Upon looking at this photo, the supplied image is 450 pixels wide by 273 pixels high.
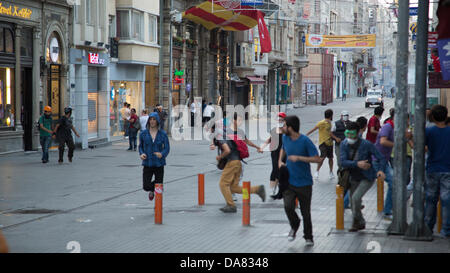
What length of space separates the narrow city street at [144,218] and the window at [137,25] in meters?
13.0

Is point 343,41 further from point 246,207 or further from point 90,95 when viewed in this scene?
point 246,207

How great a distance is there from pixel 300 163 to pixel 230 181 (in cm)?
319

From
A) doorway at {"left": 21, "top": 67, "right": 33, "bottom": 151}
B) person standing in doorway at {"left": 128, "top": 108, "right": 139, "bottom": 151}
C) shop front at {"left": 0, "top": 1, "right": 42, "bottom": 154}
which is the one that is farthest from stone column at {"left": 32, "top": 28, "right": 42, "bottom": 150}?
person standing in doorway at {"left": 128, "top": 108, "right": 139, "bottom": 151}

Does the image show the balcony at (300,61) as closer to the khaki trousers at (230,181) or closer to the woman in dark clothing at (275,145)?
the woman in dark clothing at (275,145)

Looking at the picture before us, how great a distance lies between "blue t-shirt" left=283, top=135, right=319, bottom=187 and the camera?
379 inches

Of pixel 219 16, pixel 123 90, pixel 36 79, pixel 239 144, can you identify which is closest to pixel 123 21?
pixel 123 90

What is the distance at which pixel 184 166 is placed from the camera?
71.8 ft

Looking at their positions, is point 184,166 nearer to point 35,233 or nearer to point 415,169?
point 35,233

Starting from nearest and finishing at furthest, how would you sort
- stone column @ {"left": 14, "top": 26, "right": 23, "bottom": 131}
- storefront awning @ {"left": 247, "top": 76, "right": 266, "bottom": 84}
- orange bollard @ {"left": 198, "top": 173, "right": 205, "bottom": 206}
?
1. orange bollard @ {"left": 198, "top": 173, "right": 205, "bottom": 206}
2. stone column @ {"left": 14, "top": 26, "right": 23, "bottom": 131}
3. storefront awning @ {"left": 247, "top": 76, "right": 266, "bottom": 84}

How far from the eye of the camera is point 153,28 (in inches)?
1383

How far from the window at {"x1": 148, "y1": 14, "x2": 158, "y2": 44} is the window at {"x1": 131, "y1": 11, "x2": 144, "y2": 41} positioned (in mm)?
1181

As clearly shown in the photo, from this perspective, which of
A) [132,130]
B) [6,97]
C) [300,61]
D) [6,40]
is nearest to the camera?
[6,40]

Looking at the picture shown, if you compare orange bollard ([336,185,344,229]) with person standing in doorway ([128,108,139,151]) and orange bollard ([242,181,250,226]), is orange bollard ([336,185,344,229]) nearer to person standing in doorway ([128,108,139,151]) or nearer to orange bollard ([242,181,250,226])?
orange bollard ([242,181,250,226])

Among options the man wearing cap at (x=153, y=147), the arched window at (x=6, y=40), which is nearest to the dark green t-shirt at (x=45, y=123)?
the arched window at (x=6, y=40)
